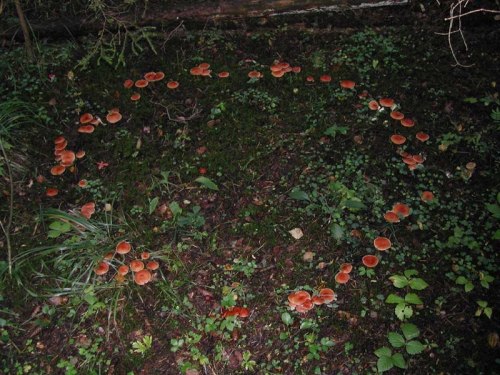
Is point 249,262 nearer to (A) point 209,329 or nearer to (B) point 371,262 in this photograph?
(A) point 209,329

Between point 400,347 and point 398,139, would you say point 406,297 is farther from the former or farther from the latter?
point 398,139

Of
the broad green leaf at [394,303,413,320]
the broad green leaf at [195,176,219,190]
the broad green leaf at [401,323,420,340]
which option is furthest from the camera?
the broad green leaf at [195,176,219,190]

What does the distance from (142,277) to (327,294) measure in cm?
142

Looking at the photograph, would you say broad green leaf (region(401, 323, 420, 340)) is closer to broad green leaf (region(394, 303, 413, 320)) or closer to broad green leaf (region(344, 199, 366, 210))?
broad green leaf (region(394, 303, 413, 320))

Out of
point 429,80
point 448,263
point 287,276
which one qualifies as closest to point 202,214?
point 287,276

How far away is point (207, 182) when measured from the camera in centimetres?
406

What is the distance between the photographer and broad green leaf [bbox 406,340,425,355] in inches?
120

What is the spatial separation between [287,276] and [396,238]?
3.06 feet

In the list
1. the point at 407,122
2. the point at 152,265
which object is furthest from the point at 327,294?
the point at 407,122

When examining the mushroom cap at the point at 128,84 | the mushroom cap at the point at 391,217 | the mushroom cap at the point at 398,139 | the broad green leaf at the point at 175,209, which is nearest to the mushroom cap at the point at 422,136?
the mushroom cap at the point at 398,139

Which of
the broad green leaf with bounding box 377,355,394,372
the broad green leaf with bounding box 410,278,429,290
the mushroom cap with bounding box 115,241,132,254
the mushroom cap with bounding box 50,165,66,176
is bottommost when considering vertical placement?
the broad green leaf with bounding box 377,355,394,372

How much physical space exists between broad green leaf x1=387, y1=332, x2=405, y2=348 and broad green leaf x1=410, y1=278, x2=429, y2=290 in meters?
0.37

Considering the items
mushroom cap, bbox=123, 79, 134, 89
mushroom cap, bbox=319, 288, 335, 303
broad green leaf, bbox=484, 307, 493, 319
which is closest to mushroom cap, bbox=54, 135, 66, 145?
mushroom cap, bbox=123, 79, 134, 89

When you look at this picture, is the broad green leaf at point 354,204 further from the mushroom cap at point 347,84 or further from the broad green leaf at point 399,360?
the mushroom cap at point 347,84
